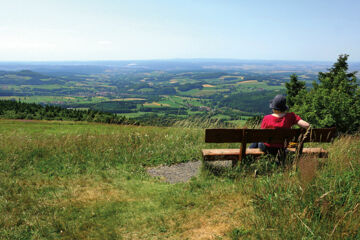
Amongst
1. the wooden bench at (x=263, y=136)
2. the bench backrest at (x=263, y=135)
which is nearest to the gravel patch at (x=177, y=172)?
the wooden bench at (x=263, y=136)

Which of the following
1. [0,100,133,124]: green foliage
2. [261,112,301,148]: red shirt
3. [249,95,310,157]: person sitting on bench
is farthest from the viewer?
[0,100,133,124]: green foliage

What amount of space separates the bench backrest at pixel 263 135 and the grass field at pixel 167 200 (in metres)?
0.56

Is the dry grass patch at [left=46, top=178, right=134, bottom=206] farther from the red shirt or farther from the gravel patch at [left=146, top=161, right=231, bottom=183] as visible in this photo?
the red shirt

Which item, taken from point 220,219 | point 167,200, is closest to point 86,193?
point 167,200

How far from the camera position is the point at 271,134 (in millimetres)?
5086

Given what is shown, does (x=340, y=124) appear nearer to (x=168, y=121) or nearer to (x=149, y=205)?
(x=168, y=121)

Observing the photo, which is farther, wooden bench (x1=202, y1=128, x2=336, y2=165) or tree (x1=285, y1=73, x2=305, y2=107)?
tree (x1=285, y1=73, x2=305, y2=107)

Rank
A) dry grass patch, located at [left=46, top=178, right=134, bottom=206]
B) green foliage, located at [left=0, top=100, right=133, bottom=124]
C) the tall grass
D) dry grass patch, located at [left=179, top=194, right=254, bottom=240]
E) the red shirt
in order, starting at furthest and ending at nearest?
1. green foliage, located at [left=0, top=100, right=133, bottom=124]
2. the red shirt
3. dry grass patch, located at [left=46, top=178, right=134, bottom=206]
4. dry grass patch, located at [left=179, top=194, right=254, bottom=240]
5. the tall grass

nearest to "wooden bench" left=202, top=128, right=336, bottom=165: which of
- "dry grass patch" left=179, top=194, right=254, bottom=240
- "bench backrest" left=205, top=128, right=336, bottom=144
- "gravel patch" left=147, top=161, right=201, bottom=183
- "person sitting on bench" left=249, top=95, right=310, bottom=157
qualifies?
"bench backrest" left=205, top=128, right=336, bottom=144

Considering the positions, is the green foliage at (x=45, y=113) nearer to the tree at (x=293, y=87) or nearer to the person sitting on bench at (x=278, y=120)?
the tree at (x=293, y=87)

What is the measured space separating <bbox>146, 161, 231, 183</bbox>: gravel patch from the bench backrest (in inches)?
36.9

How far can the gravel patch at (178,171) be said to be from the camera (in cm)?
594

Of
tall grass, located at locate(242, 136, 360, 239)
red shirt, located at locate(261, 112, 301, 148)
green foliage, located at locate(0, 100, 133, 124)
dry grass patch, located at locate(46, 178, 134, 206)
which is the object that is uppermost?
red shirt, located at locate(261, 112, 301, 148)

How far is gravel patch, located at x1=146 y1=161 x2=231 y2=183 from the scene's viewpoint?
5.94 m
